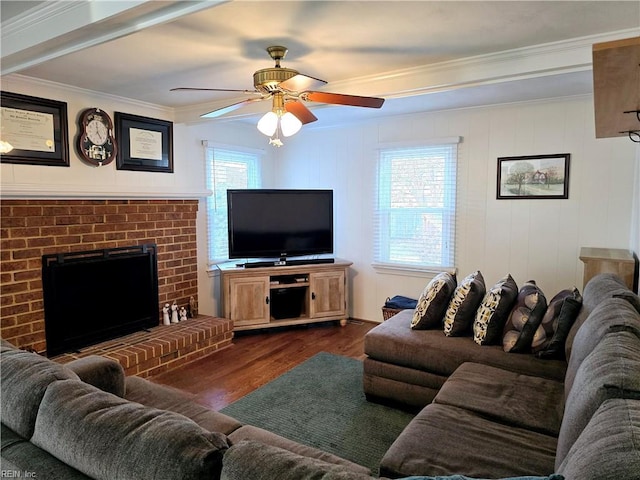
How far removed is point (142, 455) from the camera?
99 cm

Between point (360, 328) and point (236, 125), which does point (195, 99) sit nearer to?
point (236, 125)

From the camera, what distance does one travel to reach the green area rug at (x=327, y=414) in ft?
8.21

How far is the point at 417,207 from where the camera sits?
464 centimetres

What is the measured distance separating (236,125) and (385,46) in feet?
9.17

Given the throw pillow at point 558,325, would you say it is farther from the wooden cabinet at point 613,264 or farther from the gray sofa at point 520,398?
the wooden cabinet at point 613,264

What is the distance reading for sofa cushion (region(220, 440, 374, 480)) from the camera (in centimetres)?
89

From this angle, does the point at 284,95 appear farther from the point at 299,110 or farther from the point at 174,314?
the point at 174,314

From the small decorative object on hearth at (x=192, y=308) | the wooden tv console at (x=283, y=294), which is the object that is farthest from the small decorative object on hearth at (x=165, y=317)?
the wooden tv console at (x=283, y=294)

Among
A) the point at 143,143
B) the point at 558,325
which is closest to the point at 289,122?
the point at 558,325

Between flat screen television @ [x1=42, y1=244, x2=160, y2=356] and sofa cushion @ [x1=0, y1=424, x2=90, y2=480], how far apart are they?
7.93ft

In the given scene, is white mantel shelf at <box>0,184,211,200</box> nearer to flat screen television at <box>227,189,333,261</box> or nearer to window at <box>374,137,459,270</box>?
flat screen television at <box>227,189,333,261</box>

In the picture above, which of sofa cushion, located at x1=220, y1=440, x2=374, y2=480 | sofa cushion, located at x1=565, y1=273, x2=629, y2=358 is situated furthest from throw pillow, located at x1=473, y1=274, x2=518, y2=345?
sofa cushion, located at x1=220, y1=440, x2=374, y2=480

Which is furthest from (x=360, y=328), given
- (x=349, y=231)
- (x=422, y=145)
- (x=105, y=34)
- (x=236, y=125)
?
(x=105, y=34)

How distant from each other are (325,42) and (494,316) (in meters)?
1.95
